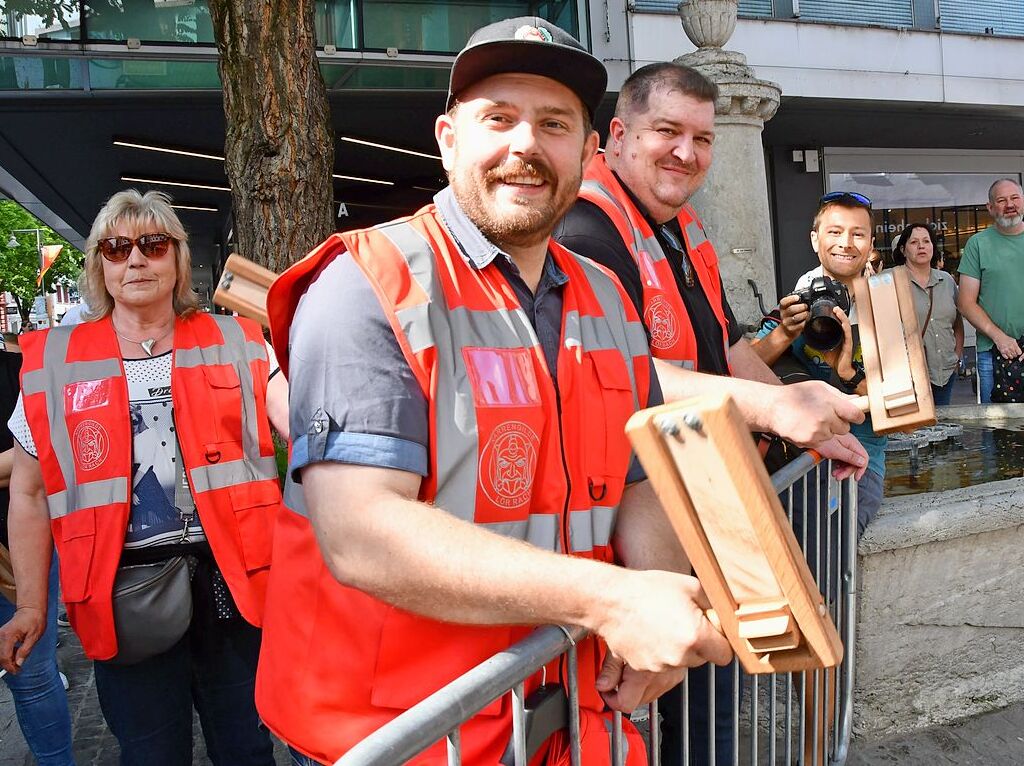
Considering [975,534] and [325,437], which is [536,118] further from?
[975,534]

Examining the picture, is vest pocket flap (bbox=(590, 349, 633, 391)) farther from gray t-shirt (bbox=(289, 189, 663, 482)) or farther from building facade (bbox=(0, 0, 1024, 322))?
building facade (bbox=(0, 0, 1024, 322))

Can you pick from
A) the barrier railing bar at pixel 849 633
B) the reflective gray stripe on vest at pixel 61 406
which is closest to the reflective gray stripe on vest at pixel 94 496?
the reflective gray stripe on vest at pixel 61 406

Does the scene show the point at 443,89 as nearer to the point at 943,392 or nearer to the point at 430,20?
the point at 430,20

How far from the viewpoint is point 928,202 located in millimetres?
15922

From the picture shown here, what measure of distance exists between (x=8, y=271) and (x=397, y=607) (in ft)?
158

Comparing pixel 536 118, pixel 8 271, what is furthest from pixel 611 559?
pixel 8 271

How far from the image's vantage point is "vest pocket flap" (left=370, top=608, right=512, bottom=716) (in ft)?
5.08

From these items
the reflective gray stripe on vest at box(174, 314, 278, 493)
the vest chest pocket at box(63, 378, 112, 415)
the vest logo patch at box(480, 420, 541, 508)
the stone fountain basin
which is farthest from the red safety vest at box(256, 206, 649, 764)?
the stone fountain basin

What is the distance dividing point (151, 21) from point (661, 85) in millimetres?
9104

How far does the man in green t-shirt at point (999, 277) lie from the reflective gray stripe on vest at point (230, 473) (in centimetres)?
544

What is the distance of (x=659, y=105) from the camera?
2.88m

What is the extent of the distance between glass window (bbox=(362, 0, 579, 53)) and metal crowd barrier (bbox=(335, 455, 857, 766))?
8963 millimetres

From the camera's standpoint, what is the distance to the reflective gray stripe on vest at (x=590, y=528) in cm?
168

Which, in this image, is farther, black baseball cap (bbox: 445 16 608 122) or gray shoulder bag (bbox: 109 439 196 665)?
gray shoulder bag (bbox: 109 439 196 665)
